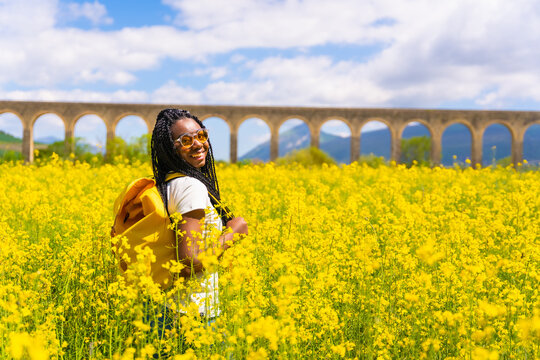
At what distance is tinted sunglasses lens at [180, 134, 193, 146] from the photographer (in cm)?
234

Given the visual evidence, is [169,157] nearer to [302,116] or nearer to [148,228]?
[148,228]

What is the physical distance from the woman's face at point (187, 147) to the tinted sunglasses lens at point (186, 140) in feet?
0.05

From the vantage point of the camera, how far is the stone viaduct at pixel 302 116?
25.9m

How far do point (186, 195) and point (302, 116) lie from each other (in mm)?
24295

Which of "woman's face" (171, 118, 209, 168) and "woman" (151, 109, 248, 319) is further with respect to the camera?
"woman's face" (171, 118, 209, 168)

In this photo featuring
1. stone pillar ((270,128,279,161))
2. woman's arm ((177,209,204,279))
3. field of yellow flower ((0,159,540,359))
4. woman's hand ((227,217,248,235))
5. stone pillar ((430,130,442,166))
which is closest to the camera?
field of yellow flower ((0,159,540,359))

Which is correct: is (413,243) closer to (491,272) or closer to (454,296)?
(454,296)

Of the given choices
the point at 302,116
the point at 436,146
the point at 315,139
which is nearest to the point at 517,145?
the point at 436,146

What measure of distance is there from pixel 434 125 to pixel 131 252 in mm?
26197

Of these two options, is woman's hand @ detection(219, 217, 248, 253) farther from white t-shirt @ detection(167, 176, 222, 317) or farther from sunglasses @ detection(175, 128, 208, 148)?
sunglasses @ detection(175, 128, 208, 148)

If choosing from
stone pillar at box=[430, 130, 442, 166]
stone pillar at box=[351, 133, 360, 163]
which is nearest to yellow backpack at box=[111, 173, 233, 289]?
stone pillar at box=[351, 133, 360, 163]

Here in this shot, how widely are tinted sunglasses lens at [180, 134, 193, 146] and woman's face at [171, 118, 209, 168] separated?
0.05ft

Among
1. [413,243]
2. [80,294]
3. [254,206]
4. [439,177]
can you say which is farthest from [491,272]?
[439,177]

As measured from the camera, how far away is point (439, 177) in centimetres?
773
